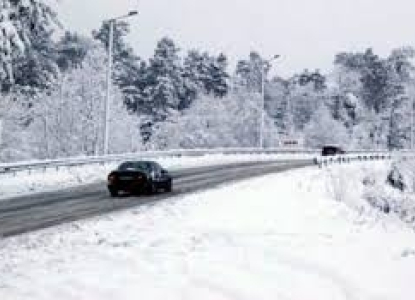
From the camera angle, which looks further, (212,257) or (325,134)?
(325,134)

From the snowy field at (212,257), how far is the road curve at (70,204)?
1200mm

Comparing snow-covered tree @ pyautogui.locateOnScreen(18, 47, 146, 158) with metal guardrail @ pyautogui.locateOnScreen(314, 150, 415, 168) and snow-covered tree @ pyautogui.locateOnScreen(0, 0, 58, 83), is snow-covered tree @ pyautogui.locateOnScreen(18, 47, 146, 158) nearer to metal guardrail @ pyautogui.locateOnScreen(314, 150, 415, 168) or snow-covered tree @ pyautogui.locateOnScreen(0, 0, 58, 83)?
metal guardrail @ pyautogui.locateOnScreen(314, 150, 415, 168)

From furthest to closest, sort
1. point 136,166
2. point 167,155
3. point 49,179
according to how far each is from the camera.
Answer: point 167,155 < point 49,179 < point 136,166

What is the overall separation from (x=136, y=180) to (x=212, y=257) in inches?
644

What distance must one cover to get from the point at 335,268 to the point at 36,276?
5276mm

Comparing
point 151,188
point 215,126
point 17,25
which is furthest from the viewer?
point 215,126

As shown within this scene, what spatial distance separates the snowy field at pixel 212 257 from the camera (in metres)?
12.8

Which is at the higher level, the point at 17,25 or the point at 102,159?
the point at 17,25

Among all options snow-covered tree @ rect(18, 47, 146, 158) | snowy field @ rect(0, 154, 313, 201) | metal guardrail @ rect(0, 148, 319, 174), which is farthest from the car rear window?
snow-covered tree @ rect(18, 47, 146, 158)

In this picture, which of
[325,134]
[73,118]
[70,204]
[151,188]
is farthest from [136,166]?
[325,134]

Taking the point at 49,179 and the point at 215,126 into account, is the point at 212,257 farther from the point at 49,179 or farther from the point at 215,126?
the point at 215,126

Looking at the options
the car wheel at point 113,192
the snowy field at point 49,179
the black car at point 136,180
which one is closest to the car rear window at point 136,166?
the black car at point 136,180

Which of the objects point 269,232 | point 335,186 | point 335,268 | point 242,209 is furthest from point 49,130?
Result: point 335,268

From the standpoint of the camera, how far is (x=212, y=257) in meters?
15.1
